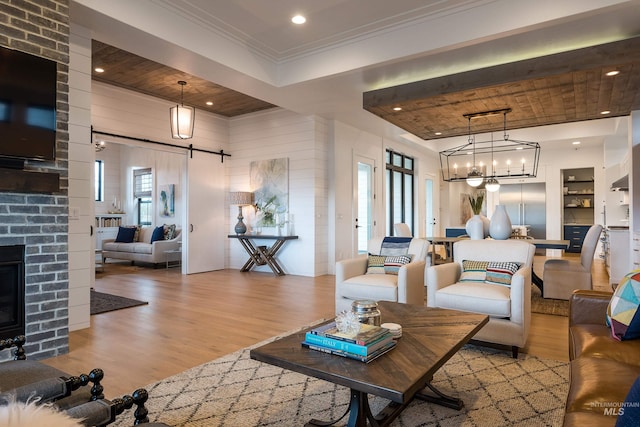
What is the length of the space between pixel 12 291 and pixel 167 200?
6.96 m

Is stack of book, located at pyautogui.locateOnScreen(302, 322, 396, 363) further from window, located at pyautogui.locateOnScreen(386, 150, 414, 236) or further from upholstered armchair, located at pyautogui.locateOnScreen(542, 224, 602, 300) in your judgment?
window, located at pyautogui.locateOnScreen(386, 150, 414, 236)

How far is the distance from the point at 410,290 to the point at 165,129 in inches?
207

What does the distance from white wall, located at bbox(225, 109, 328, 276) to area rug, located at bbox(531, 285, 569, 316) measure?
3460mm

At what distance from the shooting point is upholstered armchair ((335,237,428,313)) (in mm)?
3600

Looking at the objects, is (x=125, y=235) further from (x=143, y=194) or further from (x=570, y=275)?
(x=570, y=275)

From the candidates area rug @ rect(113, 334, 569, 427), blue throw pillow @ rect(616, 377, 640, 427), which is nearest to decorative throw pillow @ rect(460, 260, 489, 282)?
area rug @ rect(113, 334, 569, 427)

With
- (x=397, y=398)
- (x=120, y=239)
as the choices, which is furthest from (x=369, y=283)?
(x=120, y=239)

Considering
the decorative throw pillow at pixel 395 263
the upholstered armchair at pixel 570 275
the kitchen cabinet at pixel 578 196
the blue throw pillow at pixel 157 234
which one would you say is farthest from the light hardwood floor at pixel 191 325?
the kitchen cabinet at pixel 578 196

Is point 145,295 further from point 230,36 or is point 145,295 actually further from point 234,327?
point 230,36

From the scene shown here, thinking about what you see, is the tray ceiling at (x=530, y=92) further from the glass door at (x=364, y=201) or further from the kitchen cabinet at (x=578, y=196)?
the kitchen cabinet at (x=578, y=196)

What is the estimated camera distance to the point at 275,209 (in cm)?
732

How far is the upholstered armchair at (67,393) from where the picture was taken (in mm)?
1067

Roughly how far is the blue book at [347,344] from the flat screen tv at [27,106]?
249 cm

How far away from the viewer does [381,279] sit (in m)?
3.79
